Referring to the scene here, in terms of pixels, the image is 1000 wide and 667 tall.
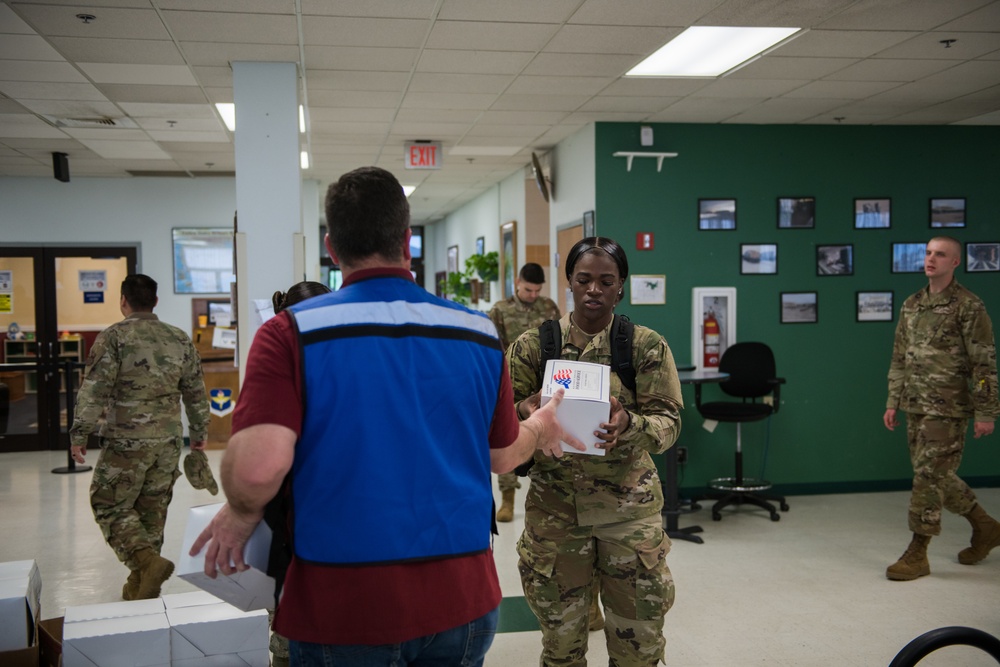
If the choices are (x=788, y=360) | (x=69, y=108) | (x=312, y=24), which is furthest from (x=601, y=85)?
(x=69, y=108)

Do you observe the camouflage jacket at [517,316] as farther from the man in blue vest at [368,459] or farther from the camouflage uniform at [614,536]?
the man in blue vest at [368,459]

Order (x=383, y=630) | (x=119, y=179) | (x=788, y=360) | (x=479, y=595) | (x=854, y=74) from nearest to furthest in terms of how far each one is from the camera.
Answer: (x=383, y=630), (x=479, y=595), (x=854, y=74), (x=788, y=360), (x=119, y=179)

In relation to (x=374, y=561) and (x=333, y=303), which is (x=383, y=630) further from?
(x=333, y=303)

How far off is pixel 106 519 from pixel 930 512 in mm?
4412

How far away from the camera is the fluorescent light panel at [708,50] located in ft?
15.3

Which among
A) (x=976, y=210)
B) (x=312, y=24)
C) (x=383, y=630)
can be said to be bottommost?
(x=383, y=630)

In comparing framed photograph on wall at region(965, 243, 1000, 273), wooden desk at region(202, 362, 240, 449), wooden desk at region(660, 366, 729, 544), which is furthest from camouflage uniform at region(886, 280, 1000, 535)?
wooden desk at region(202, 362, 240, 449)

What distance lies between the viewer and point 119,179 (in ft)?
32.1

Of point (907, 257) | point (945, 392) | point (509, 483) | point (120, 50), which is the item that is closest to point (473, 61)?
point (120, 50)

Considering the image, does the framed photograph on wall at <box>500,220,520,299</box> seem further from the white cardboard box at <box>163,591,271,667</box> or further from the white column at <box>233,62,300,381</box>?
the white cardboard box at <box>163,591,271,667</box>

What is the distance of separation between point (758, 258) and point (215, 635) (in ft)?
17.7

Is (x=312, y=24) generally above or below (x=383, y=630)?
above

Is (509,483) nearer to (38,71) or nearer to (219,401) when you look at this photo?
(38,71)

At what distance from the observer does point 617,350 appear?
2.63 m
